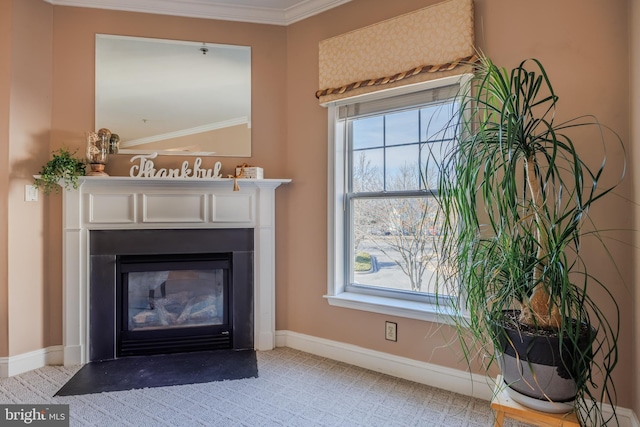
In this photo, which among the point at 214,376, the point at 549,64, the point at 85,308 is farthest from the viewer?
the point at 85,308

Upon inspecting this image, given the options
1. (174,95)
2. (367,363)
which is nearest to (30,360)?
(174,95)

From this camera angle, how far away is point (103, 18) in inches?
97.4

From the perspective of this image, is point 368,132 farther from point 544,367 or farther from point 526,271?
point 544,367

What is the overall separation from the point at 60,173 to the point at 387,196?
7.31 feet

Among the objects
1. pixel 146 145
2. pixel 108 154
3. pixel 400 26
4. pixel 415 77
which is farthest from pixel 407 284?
pixel 108 154

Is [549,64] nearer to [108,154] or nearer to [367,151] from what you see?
[367,151]

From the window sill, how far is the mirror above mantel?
134cm

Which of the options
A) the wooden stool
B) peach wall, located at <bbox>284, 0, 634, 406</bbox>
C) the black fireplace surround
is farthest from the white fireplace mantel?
the wooden stool

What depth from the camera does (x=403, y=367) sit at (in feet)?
7.09

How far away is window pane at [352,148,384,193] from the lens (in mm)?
2357

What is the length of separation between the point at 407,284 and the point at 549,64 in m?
1.49

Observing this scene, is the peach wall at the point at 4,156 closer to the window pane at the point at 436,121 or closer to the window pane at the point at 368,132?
the window pane at the point at 368,132

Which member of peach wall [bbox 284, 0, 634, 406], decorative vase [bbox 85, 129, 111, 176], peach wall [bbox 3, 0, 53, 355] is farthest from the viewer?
decorative vase [bbox 85, 129, 111, 176]

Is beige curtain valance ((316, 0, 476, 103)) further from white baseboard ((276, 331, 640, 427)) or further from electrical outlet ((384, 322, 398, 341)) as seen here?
white baseboard ((276, 331, 640, 427))
